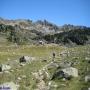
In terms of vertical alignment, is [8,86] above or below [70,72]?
below

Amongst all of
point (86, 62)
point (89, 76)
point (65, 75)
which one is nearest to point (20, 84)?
point (65, 75)

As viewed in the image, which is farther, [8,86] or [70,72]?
[70,72]

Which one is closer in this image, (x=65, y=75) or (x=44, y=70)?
(x=65, y=75)

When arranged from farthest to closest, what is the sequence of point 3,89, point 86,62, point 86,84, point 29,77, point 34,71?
1. point 86,62
2. point 34,71
3. point 29,77
4. point 86,84
5. point 3,89

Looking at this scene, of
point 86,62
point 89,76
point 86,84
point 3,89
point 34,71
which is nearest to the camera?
point 3,89

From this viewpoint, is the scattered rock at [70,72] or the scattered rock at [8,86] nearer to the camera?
the scattered rock at [8,86]

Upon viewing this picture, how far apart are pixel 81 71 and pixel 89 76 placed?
3.68 meters

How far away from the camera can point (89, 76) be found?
28719 millimetres

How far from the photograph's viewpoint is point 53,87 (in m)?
27.0

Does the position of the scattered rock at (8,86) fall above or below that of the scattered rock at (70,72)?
below

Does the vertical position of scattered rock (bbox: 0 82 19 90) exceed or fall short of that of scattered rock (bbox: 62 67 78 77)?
it falls short

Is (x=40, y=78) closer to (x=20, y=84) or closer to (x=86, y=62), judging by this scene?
(x=20, y=84)

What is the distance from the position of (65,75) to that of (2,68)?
29.1 ft

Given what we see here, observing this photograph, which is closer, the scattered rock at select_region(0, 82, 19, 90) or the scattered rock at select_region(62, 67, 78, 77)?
the scattered rock at select_region(0, 82, 19, 90)
